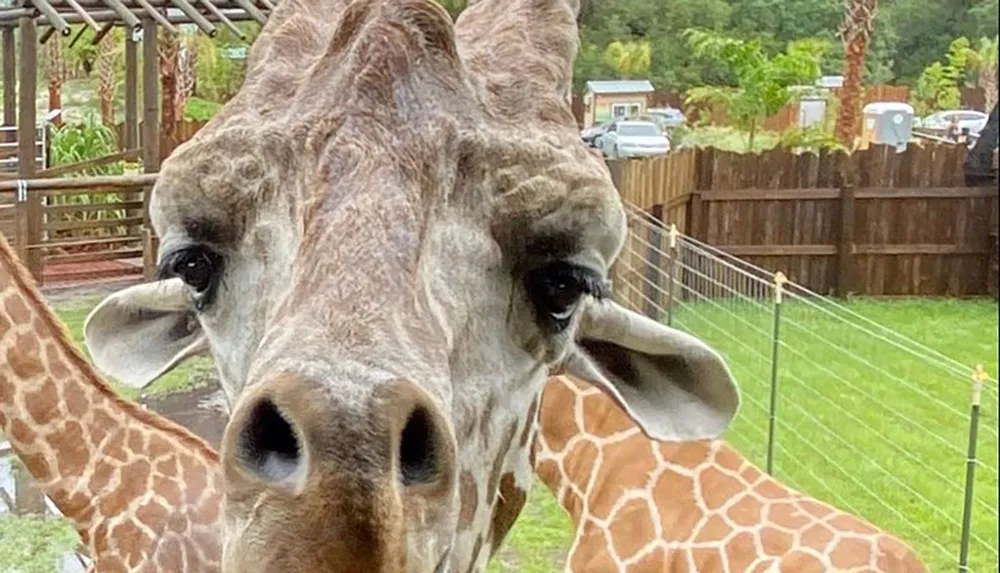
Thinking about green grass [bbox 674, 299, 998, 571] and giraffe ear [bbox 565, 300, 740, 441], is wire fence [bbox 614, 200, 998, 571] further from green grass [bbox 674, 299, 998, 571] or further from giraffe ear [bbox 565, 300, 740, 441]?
giraffe ear [bbox 565, 300, 740, 441]

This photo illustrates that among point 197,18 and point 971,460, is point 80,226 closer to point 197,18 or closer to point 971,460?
point 197,18

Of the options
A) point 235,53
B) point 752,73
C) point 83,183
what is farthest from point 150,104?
point 752,73

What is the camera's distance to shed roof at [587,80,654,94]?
5339 millimetres

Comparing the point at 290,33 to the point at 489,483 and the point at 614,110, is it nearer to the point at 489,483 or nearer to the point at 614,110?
the point at 489,483

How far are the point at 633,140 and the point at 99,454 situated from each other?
5010 millimetres

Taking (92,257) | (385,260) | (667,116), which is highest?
(385,260)

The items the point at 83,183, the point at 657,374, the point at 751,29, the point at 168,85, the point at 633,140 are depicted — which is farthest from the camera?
the point at 168,85

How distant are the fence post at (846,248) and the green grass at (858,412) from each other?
5.51ft

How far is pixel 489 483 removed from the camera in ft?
3.63

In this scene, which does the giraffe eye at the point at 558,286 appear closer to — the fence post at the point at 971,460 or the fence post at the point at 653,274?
the fence post at the point at 971,460

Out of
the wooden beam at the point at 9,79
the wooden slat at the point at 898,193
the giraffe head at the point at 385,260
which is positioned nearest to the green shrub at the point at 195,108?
the wooden beam at the point at 9,79

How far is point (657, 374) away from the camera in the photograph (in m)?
1.40

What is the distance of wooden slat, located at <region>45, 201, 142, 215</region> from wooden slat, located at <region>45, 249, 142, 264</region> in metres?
0.23

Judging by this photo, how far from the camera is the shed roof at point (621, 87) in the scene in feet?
17.5
